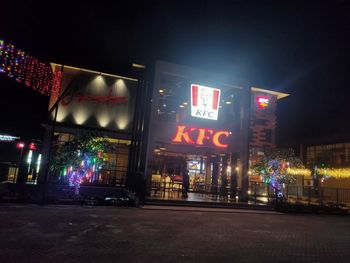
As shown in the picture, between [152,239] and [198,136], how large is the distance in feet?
36.4

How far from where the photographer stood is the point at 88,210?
11.4 metres

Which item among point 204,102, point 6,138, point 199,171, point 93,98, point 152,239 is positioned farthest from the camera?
point 6,138

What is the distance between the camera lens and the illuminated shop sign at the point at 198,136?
1769 cm

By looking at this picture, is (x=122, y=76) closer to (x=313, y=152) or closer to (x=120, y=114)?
(x=120, y=114)

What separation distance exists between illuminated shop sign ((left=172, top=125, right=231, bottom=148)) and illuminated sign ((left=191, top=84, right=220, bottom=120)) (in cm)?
114

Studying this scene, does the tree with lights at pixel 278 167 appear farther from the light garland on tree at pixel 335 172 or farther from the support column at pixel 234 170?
the light garland on tree at pixel 335 172

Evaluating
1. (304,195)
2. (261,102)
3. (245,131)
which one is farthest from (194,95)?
(304,195)

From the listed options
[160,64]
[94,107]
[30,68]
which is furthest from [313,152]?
[30,68]

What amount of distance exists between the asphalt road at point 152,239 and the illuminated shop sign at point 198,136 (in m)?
7.20

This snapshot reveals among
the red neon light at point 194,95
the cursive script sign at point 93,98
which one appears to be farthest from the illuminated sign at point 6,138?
the red neon light at point 194,95

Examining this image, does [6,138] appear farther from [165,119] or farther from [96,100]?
[165,119]

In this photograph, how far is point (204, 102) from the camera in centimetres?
1866

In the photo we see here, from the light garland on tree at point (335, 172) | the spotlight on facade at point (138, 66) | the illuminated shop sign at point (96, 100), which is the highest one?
the spotlight on facade at point (138, 66)

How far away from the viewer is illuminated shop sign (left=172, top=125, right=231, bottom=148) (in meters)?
17.7
